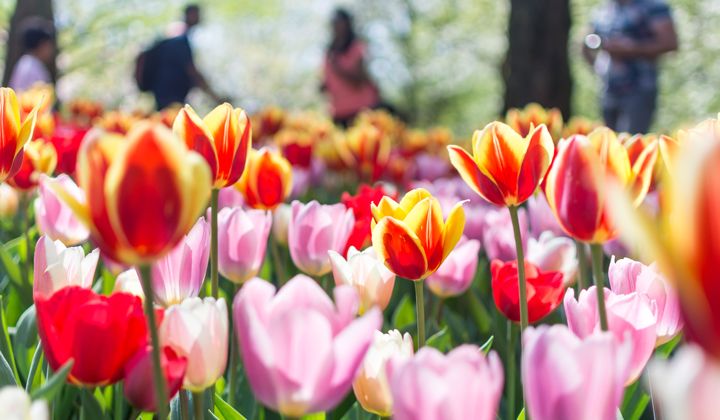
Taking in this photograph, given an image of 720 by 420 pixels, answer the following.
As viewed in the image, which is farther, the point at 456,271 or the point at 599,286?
the point at 456,271

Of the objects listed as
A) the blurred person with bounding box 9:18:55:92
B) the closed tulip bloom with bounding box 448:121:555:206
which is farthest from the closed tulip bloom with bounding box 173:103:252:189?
the blurred person with bounding box 9:18:55:92

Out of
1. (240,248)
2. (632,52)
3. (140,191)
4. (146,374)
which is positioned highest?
(140,191)

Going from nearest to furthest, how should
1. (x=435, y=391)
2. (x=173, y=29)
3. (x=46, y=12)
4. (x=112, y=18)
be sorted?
(x=435, y=391), (x=173, y=29), (x=46, y=12), (x=112, y=18)

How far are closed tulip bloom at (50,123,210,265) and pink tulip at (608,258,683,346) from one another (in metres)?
0.59

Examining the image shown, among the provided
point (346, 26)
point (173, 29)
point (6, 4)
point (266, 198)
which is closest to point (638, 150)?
point (266, 198)

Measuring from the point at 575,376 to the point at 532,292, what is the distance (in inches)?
24.8

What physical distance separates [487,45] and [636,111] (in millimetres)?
19970

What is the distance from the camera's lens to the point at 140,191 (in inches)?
24.0

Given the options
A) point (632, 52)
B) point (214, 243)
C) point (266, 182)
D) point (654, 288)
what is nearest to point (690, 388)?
point (654, 288)

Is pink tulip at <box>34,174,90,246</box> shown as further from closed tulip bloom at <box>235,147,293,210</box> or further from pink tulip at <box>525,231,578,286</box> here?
pink tulip at <box>525,231,578,286</box>

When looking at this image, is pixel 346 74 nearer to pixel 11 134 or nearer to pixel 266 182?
pixel 266 182

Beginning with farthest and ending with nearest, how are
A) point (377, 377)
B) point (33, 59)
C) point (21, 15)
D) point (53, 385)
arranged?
point (21, 15)
point (33, 59)
point (377, 377)
point (53, 385)

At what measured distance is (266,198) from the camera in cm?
170

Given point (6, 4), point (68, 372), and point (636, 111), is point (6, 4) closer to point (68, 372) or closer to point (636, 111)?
point (636, 111)
